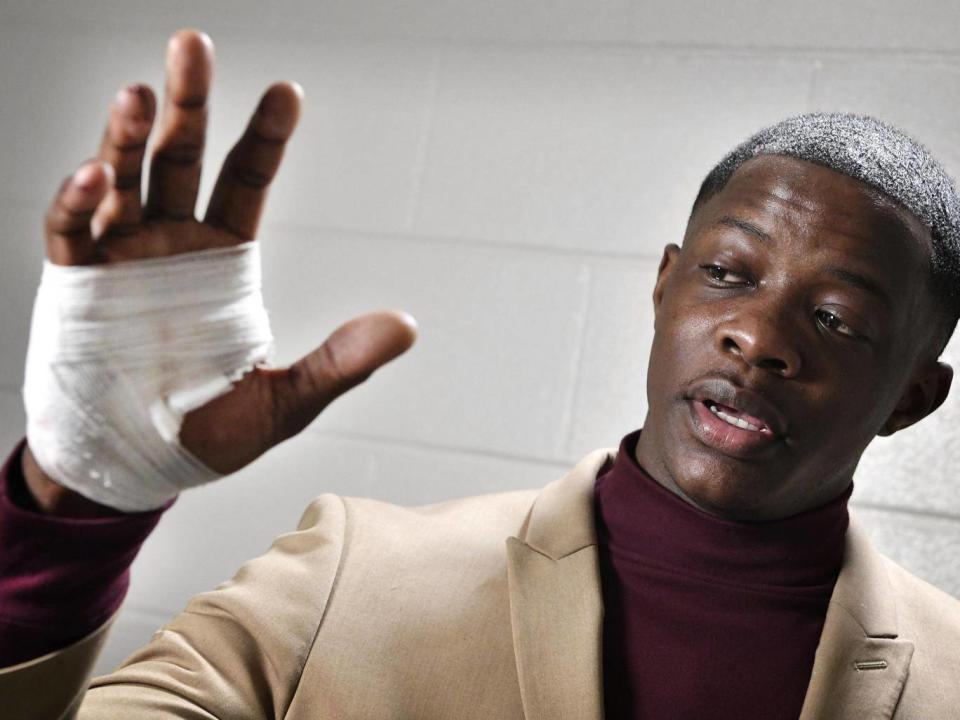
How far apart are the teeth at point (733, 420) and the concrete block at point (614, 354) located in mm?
704

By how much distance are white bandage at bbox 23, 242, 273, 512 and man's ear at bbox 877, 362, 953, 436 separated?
2.90 ft

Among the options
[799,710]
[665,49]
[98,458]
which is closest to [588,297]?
[665,49]

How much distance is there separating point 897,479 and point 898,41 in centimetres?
73

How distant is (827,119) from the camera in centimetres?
140

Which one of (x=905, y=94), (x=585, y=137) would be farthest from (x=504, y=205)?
(x=905, y=94)

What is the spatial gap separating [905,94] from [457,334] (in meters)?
0.85

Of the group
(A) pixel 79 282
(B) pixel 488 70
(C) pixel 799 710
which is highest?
(B) pixel 488 70

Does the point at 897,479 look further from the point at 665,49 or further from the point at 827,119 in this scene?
the point at 665,49

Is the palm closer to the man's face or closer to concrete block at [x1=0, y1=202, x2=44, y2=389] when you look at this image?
the man's face

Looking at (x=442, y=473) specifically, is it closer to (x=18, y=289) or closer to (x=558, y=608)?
(x=558, y=608)

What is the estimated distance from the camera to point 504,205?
198 centimetres

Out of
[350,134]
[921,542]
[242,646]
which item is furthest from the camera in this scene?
[350,134]

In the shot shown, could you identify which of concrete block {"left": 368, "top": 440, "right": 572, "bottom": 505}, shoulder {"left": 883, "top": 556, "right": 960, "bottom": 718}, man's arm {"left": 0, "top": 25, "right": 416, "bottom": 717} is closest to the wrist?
man's arm {"left": 0, "top": 25, "right": 416, "bottom": 717}

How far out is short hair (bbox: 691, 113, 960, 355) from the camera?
4.22 feet
